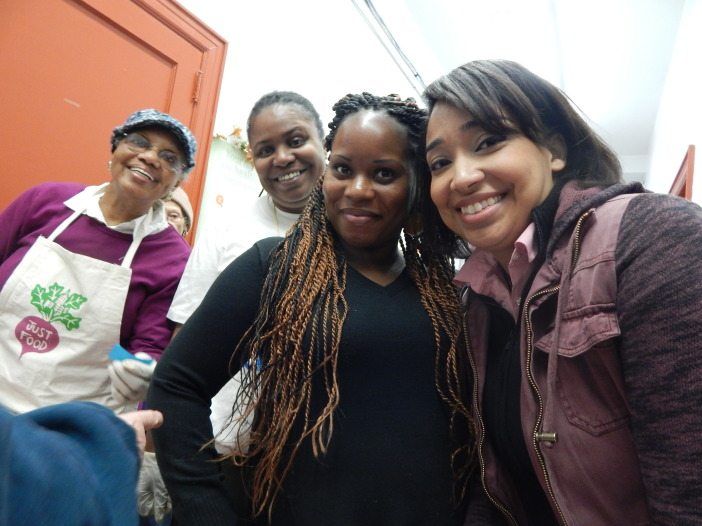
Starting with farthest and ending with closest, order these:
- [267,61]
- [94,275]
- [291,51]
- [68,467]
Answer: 1. [291,51]
2. [267,61]
3. [94,275]
4. [68,467]

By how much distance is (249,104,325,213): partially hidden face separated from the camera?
4.58 ft

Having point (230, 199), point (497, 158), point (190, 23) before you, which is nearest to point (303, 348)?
point (497, 158)

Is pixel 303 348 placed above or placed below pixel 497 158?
below

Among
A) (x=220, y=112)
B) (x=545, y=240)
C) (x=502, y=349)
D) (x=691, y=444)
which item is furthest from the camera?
(x=220, y=112)

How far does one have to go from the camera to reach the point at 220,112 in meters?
2.05

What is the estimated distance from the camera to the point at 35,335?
1.09m

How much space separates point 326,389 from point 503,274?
42cm

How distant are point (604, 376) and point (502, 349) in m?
0.25

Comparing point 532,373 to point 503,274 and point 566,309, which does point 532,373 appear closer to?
point 566,309

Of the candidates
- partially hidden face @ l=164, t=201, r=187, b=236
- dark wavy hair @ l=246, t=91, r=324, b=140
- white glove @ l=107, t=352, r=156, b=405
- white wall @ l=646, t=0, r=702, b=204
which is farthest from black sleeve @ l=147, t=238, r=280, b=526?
white wall @ l=646, t=0, r=702, b=204

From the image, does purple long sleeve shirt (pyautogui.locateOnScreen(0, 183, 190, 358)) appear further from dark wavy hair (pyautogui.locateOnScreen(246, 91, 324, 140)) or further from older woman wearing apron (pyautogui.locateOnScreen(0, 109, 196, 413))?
dark wavy hair (pyautogui.locateOnScreen(246, 91, 324, 140))

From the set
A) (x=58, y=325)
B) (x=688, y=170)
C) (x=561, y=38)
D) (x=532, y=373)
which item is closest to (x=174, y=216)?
(x=58, y=325)

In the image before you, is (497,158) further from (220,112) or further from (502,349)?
(220,112)

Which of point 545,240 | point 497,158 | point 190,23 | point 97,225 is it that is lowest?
point 97,225
